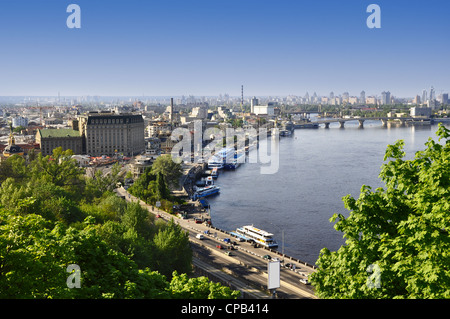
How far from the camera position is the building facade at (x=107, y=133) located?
31.2m

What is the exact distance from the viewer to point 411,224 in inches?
120

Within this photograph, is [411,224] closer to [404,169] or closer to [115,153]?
[404,169]

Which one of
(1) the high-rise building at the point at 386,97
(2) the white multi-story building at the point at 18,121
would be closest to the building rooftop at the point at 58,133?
(2) the white multi-story building at the point at 18,121

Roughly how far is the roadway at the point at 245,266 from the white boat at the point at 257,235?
0.57 metres

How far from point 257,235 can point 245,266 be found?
122 inches

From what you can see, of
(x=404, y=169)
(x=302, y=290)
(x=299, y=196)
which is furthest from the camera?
(x=299, y=196)

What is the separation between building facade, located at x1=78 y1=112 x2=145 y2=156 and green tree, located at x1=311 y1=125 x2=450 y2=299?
2928 cm

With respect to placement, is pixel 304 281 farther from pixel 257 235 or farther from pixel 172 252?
pixel 257 235

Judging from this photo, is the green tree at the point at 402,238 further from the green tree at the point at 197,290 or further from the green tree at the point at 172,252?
the green tree at the point at 172,252

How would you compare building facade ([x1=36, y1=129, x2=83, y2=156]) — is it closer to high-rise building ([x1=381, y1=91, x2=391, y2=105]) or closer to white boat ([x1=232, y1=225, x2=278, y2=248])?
white boat ([x1=232, y1=225, x2=278, y2=248])
